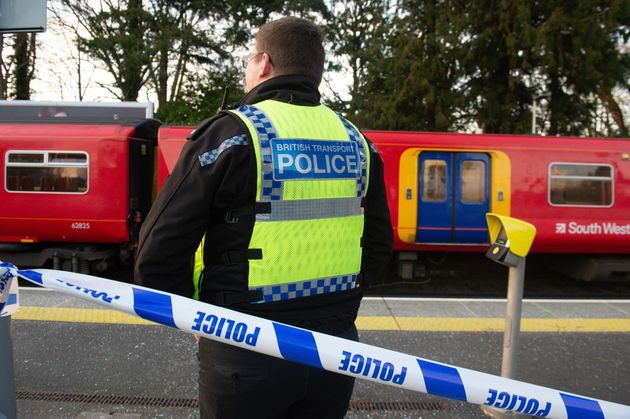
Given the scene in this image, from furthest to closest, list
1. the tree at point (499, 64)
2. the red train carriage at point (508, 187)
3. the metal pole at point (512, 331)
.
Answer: the tree at point (499, 64), the red train carriage at point (508, 187), the metal pole at point (512, 331)

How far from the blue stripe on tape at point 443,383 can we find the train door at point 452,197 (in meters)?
6.85

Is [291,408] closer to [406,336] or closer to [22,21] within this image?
[22,21]

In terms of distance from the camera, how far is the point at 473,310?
192 inches

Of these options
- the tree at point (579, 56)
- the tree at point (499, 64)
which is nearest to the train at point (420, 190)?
the tree at point (579, 56)

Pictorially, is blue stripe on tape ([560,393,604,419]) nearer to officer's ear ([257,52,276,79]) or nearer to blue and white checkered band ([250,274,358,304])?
blue and white checkered band ([250,274,358,304])

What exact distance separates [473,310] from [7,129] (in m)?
7.55

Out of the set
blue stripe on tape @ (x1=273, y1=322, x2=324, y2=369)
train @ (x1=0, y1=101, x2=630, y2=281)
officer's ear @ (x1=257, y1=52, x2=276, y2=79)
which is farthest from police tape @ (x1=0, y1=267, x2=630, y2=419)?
train @ (x1=0, y1=101, x2=630, y2=281)

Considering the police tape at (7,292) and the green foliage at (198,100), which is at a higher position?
the green foliage at (198,100)

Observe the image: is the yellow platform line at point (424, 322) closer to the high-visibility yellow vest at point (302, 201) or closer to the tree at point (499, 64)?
the high-visibility yellow vest at point (302, 201)

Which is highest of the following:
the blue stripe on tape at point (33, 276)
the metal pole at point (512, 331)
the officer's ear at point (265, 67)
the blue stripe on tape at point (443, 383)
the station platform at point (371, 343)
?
the officer's ear at point (265, 67)

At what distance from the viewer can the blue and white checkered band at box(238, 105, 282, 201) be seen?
4.74 ft

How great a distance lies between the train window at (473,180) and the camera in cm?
824

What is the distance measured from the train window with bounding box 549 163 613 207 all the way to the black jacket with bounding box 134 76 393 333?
25.4ft

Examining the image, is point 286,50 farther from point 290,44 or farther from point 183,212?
point 183,212
